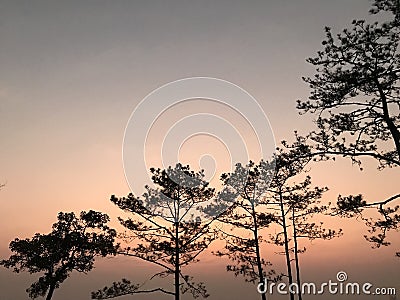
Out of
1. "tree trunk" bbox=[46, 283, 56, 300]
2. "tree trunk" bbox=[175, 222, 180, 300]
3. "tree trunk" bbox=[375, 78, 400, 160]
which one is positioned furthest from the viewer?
"tree trunk" bbox=[46, 283, 56, 300]

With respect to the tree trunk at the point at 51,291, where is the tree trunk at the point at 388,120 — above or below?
A: above

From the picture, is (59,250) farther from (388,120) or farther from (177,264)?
(388,120)

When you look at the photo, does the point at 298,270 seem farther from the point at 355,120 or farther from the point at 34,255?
the point at 34,255

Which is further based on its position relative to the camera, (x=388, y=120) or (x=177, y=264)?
(x=177, y=264)

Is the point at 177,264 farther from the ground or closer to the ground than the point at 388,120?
closer to the ground

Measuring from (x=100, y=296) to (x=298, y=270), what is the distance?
38.9 feet

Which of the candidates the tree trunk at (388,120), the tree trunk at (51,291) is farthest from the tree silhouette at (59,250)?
the tree trunk at (388,120)

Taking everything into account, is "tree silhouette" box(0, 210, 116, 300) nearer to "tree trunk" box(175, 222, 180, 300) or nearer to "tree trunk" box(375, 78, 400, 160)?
"tree trunk" box(175, 222, 180, 300)

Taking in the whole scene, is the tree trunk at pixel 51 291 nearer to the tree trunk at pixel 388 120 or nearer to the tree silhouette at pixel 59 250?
the tree silhouette at pixel 59 250

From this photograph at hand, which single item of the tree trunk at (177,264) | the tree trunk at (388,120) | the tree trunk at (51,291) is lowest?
the tree trunk at (51,291)

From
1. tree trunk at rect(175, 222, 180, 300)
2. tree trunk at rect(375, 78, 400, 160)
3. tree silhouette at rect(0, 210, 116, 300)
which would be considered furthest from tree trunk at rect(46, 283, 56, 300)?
tree trunk at rect(375, 78, 400, 160)

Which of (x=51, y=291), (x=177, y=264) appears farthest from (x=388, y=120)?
(x=51, y=291)

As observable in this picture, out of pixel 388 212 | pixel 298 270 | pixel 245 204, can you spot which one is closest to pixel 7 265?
pixel 245 204

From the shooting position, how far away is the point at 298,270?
2253cm
